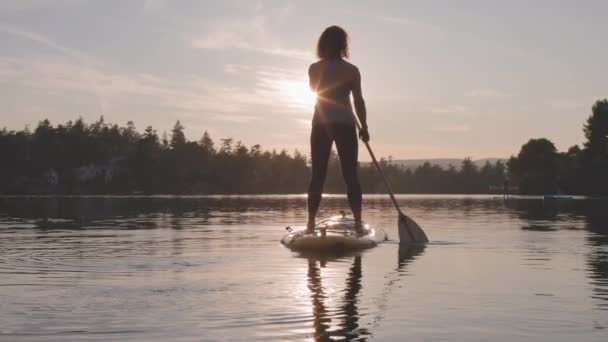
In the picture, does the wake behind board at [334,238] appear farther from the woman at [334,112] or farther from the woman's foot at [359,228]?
the woman at [334,112]

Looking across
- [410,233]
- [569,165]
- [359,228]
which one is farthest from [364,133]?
[569,165]

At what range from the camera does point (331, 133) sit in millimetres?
15656

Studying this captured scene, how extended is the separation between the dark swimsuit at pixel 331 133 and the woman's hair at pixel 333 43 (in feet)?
0.73

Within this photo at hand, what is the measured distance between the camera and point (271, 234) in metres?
Answer: 22.2

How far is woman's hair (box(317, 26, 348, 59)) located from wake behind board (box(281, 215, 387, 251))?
354 centimetres

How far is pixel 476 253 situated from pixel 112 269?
22.9ft

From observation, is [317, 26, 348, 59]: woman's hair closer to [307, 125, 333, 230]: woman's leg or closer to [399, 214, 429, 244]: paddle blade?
[307, 125, 333, 230]: woman's leg

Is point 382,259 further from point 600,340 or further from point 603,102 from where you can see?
point 603,102

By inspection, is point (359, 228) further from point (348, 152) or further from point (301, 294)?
point (301, 294)

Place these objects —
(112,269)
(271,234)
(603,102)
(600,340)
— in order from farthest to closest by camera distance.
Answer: (603,102)
(271,234)
(112,269)
(600,340)

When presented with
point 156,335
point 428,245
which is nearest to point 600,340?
point 156,335

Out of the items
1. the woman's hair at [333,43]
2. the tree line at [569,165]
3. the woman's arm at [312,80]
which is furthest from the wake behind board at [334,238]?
the tree line at [569,165]

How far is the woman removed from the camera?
15.7 meters

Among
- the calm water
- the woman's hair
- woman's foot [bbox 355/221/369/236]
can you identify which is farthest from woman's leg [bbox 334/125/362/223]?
the woman's hair
